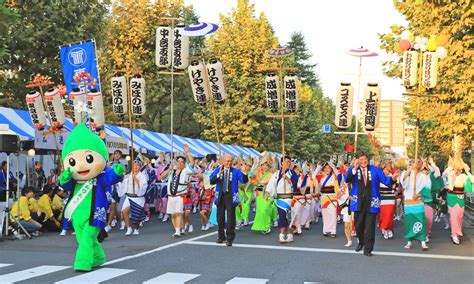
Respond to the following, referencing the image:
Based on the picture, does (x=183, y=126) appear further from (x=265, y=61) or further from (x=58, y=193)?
(x=58, y=193)

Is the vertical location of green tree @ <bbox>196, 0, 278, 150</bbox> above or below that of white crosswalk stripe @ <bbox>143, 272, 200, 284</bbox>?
above

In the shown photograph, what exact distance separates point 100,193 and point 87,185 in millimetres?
255

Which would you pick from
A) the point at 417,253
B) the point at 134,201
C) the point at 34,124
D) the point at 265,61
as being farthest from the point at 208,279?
the point at 265,61

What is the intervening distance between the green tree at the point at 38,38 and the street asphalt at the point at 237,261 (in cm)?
1276

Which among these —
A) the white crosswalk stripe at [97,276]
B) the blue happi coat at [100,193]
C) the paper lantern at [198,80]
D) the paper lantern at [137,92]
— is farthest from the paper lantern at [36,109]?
the white crosswalk stripe at [97,276]

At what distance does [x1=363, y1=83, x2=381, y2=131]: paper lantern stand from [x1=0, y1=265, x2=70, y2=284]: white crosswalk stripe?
16333 mm

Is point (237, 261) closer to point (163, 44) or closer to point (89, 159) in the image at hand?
point (89, 159)

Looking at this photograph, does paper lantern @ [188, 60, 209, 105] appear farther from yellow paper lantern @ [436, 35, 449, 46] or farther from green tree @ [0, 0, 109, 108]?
green tree @ [0, 0, 109, 108]

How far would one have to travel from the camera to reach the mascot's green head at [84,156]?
383 inches

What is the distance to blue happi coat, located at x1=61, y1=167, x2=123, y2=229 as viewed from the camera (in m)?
9.59

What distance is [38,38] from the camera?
2511 centimetres

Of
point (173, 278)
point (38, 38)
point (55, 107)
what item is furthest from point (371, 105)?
point (173, 278)

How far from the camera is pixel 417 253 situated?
12.1 meters

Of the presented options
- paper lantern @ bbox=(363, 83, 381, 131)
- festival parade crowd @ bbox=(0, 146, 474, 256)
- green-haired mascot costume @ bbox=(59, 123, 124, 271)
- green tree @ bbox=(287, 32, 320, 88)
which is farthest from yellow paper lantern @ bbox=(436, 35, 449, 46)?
green tree @ bbox=(287, 32, 320, 88)
